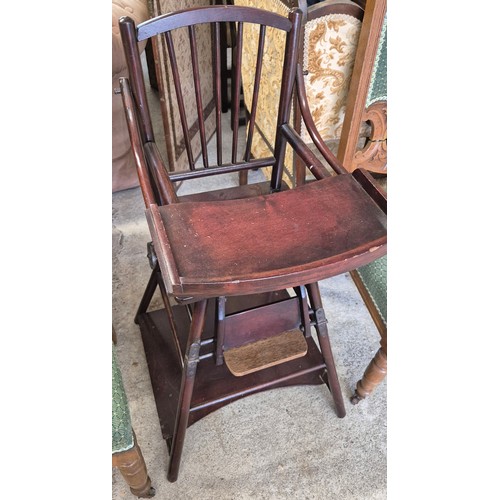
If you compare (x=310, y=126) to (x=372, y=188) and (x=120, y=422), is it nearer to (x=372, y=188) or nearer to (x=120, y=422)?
(x=372, y=188)

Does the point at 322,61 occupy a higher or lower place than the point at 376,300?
higher

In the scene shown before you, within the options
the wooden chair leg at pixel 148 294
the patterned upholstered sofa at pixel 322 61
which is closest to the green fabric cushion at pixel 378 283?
the patterned upholstered sofa at pixel 322 61

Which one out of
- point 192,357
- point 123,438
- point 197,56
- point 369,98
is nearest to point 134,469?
point 123,438

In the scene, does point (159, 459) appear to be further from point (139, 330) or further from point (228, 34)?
point (228, 34)

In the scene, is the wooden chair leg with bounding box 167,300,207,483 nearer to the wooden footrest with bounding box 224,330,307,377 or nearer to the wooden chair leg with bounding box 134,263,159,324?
the wooden footrest with bounding box 224,330,307,377

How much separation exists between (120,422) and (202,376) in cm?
37

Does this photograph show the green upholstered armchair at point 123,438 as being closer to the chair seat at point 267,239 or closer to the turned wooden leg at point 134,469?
the turned wooden leg at point 134,469

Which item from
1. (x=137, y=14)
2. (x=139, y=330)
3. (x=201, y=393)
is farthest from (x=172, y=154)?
(x=201, y=393)

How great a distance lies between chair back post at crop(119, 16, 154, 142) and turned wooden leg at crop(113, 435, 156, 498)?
1.99 ft

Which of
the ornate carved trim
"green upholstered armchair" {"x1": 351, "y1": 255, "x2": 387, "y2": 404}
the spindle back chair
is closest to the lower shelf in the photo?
the spindle back chair

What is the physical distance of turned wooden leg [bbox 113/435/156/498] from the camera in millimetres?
770

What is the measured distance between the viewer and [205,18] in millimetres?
791

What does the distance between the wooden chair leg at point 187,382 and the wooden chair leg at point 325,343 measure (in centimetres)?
25

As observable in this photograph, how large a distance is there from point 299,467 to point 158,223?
0.74m
